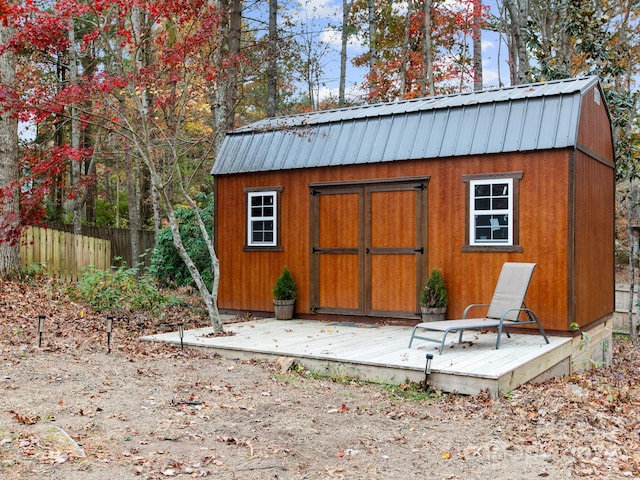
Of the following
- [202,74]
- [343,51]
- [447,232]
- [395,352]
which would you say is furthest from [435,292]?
[343,51]

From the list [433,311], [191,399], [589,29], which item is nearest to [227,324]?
[433,311]

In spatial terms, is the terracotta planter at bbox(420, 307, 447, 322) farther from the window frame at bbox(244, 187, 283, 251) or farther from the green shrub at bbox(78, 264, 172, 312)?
the green shrub at bbox(78, 264, 172, 312)

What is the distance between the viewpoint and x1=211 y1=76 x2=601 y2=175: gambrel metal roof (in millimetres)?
8305

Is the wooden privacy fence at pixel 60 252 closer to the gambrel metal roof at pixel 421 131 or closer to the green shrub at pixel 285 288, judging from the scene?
the gambrel metal roof at pixel 421 131

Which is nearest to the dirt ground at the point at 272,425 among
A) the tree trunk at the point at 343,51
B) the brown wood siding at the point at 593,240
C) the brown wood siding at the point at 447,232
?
the brown wood siding at the point at 593,240

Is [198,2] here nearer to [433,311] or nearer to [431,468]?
[433,311]

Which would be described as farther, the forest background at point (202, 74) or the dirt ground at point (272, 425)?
the forest background at point (202, 74)

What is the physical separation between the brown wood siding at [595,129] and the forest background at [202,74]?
2828 millimetres

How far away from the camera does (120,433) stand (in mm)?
4562

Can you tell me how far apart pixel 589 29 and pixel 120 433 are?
39.5 feet

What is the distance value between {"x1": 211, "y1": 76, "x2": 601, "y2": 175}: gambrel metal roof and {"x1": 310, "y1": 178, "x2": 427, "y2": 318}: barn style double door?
0.51m

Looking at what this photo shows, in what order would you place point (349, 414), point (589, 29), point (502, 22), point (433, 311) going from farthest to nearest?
point (502, 22) → point (589, 29) → point (433, 311) → point (349, 414)

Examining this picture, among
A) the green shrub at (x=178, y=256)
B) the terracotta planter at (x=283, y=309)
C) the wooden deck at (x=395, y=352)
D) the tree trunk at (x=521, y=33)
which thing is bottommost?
the wooden deck at (x=395, y=352)

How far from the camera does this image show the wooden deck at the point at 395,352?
5.92 m
